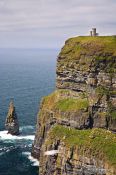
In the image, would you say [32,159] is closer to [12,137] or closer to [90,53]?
[12,137]

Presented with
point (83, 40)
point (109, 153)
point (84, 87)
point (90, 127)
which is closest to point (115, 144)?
point (109, 153)

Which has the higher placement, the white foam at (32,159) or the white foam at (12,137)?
the white foam at (12,137)

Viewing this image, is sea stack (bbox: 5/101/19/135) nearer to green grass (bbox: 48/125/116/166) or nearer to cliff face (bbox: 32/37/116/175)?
cliff face (bbox: 32/37/116/175)

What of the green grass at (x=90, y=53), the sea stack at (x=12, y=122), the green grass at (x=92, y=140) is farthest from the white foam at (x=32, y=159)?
the green grass at (x=90, y=53)

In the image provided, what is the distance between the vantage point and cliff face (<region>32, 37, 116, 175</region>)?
385 ft

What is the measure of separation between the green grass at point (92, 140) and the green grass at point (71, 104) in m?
6.52

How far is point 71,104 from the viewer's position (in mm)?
136500

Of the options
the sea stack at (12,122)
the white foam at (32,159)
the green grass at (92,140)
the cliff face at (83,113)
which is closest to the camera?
the green grass at (92,140)

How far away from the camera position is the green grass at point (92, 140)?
115 metres

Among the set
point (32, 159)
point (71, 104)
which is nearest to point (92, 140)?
point (71, 104)

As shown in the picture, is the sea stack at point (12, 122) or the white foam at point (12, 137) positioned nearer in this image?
the white foam at point (12, 137)

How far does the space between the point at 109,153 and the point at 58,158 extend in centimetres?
1727

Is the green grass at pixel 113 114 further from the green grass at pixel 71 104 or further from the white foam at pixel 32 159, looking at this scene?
the white foam at pixel 32 159

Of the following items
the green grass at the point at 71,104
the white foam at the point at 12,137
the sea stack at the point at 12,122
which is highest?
the green grass at the point at 71,104
